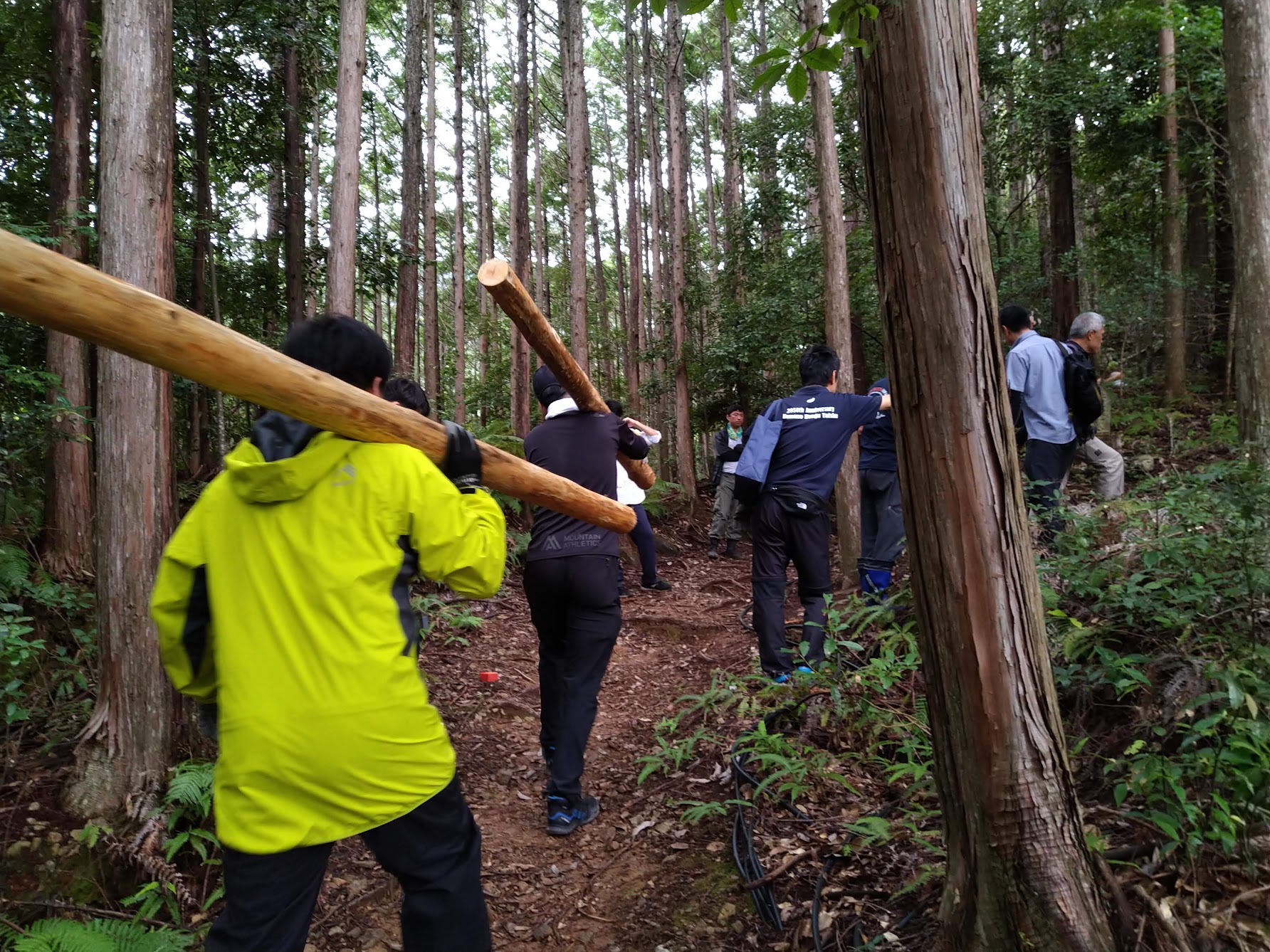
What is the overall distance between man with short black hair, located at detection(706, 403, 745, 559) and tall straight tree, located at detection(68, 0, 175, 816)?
861 centimetres

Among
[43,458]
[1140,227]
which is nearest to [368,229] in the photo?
[43,458]

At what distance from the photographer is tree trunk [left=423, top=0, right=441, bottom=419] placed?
16.3 meters

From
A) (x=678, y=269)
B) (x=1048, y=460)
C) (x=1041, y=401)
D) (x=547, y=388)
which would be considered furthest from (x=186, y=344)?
(x=678, y=269)

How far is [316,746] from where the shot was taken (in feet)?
6.31

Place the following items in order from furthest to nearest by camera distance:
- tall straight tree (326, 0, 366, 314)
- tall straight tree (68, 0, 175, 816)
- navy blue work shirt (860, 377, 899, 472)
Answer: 1. tall straight tree (326, 0, 366, 314)
2. navy blue work shirt (860, 377, 899, 472)
3. tall straight tree (68, 0, 175, 816)

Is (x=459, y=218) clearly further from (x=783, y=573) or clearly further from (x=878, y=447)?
(x=783, y=573)

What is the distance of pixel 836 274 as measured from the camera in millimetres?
7812

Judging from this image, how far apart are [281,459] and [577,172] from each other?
11480 millimetres

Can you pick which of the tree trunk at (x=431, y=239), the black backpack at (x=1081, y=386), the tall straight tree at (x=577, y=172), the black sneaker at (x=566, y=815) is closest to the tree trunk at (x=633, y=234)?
the tree trunk at (x=431, y=239)

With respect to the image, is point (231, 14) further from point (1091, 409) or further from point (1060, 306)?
point (1060, 306)

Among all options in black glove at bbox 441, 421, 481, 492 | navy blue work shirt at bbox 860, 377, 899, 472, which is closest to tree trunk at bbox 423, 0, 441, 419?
navy blue work shirt at bbox 860, 377, 899, 472

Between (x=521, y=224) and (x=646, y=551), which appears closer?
(x=646, y=551)

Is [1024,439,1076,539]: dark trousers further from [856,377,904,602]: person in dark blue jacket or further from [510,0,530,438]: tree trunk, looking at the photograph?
[510,0,530,438]: tree trunk

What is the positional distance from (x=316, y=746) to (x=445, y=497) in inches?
28.7
